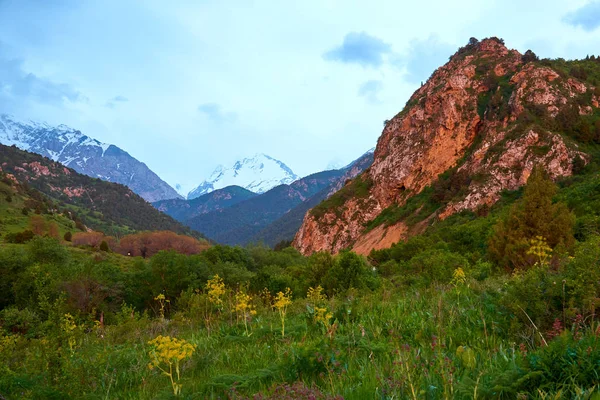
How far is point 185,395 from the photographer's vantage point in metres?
3.47

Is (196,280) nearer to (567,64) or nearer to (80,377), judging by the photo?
(80,377)

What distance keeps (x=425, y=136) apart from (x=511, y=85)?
628 inches

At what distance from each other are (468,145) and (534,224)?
173 feet

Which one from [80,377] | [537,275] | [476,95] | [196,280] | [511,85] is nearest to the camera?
[80,377]

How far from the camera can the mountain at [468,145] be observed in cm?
4991

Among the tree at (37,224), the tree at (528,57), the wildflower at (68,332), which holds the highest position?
the tree at (528,57)

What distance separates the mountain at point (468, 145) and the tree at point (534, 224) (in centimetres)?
3108

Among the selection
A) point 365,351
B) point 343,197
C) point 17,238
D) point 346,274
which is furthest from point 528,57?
point 17,238

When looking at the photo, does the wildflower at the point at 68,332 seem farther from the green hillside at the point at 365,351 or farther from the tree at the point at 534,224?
the tree at the point at 534,224

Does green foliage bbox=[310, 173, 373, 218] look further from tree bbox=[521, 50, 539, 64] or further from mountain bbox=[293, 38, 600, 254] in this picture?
tree bbox=[521, 50, 539, 64]

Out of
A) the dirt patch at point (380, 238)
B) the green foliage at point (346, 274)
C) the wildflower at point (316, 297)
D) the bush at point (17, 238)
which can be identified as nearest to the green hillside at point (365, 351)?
the wildflower at point (316, 297)

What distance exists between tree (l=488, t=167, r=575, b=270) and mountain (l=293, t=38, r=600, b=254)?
31078 millimetres

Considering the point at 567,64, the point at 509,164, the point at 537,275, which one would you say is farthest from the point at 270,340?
the point at 567,64

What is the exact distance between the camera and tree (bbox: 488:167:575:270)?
53.5ft
